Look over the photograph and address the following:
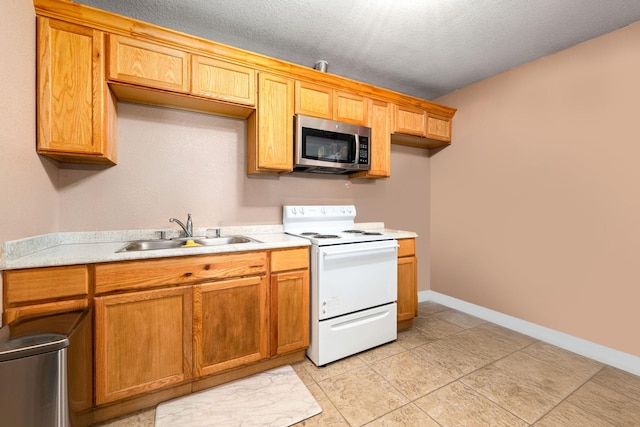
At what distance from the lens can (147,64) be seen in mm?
1788

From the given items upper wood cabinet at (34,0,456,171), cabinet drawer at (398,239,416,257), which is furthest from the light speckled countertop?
cabinet drawer at (398,239,416,257)

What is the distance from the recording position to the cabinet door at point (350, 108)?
8.20 feet

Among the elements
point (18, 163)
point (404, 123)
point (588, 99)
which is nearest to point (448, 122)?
point (404, 123)

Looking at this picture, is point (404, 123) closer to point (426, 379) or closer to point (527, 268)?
point (527, 268)

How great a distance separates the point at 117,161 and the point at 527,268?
3720 mm

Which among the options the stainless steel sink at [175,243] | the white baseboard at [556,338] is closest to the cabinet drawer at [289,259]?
the stainless steel sink at [175,243]

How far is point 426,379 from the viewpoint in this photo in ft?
6.25

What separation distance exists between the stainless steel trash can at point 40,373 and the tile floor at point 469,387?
24.9 inches

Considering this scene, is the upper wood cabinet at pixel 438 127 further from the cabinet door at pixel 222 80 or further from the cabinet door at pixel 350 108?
the cabinet door at pixel 222 80

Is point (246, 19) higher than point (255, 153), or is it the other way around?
point (246, 19)

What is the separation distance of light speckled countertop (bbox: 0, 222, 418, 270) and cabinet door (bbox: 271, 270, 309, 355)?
0.85ft

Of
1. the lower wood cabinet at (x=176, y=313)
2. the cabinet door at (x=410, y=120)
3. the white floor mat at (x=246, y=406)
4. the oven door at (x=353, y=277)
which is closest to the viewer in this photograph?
the lower wood cabinet at (x=176, y=313)

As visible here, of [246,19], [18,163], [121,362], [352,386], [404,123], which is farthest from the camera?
[404,123]

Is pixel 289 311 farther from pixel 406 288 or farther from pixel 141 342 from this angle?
pixel 406 288
